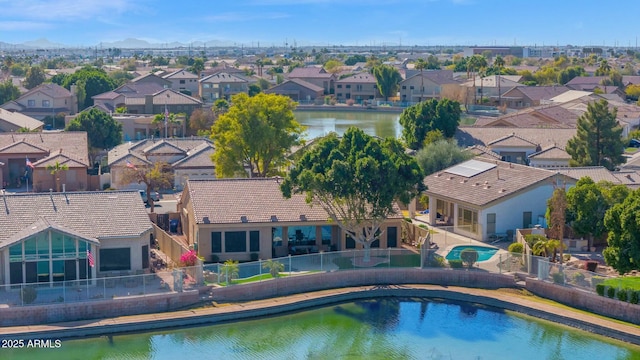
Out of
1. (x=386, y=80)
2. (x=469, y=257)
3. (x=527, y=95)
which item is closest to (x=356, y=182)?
(x=469, y=257)

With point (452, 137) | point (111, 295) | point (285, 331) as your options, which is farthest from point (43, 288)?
point (452, 137)

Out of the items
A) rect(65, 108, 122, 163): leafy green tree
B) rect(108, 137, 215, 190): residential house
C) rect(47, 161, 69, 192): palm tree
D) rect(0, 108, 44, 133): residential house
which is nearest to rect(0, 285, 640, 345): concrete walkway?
rect(108, 137, 215, 190): residential house

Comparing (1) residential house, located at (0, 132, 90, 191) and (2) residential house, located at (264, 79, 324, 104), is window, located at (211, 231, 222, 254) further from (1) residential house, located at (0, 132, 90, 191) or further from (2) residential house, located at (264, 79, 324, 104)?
(2) residential house, located at (264, 79, 324, 104)

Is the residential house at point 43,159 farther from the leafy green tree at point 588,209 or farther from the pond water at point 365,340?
the leafy green tree at point 588,209

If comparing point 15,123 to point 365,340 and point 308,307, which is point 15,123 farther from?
point 365,340

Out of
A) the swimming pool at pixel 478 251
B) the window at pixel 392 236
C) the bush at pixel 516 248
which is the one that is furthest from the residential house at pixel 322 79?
the bush at pixel 516 248

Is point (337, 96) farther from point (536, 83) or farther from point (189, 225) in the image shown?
point (189, 225)
